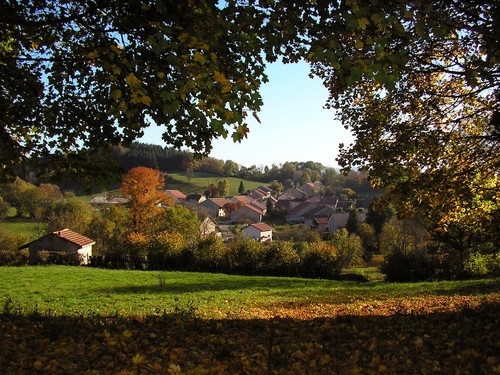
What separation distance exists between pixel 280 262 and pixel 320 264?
2706 millimetres

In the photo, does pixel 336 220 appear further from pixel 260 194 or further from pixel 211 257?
pixel 211 257

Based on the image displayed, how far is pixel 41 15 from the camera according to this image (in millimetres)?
6977

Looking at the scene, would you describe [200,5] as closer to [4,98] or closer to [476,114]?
[4,98]

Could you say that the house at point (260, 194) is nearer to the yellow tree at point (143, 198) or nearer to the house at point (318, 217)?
the house at point (318, 217)

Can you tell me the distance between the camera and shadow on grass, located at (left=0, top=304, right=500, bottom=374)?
4.43m

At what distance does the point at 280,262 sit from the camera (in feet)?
93.0

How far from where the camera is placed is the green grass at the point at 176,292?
12250 millimetres

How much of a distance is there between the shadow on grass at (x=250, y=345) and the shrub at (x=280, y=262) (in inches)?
810

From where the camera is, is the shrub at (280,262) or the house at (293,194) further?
the house at (293,194)

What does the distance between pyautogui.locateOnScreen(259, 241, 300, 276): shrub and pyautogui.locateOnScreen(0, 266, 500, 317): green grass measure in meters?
5.48

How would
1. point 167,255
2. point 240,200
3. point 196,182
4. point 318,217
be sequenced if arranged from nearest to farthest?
point 167,255
point 318,217
point 240,200
point 196,182

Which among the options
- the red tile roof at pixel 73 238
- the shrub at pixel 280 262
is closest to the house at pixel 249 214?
the red tile roof at pixel 73 238

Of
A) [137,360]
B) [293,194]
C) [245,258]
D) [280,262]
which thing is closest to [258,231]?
[245,258]

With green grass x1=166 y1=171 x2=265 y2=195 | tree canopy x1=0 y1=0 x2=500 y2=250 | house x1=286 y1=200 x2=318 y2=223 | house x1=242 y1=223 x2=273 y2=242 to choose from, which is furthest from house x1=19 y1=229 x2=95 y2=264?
green grass x1=166 y1=171 x2=265 y2=195
